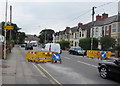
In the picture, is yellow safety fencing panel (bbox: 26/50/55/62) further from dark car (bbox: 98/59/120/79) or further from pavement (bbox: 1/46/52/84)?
dark car (bbox: 98/59/120/79)

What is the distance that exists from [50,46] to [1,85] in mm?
17326

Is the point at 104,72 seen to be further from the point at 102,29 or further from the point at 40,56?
the point at 102,29

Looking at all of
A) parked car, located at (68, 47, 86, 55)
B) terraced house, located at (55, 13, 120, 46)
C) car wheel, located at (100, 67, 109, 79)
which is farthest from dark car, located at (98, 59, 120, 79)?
parked car, located at (68, 47, 86, 55)

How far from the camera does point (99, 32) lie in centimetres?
4147

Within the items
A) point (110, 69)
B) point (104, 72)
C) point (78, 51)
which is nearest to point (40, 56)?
point (104, 72)

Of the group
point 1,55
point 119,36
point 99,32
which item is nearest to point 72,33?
point 99,32

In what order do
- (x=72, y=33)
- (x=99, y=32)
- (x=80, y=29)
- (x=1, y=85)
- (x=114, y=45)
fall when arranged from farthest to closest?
(x=72, y=33), (x=80, y=29), (x=99, y=32), (x=114, y=45), (x=1, y=85)

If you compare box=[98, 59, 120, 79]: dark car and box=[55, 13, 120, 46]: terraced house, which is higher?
box=[55, 13, 120, 46]: terraced house

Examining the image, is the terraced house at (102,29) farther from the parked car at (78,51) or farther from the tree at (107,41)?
the parked car at (78,51)

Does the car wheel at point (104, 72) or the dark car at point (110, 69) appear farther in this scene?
the car wheel at point (104, 72)

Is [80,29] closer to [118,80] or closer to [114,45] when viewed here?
[114,45]

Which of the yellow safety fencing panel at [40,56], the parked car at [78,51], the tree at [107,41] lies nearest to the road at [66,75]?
the yellow safety fencing panel at [40,56]

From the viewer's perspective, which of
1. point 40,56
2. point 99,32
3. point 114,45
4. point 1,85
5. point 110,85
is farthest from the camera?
point 99,32

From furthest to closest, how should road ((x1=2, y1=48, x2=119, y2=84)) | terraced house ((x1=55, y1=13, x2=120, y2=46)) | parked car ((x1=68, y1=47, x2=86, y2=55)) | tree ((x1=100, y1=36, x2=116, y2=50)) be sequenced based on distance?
terraced house ((x1=55, y1=13, x2=120, y2=46)) < parked car ((x1=68, y1=47, x2=86, y2=55)) < tree ((x1=100, y1=36, x2=116, y2=50)) < road ((x1=2, y1=48, x2=119, y2=84))
